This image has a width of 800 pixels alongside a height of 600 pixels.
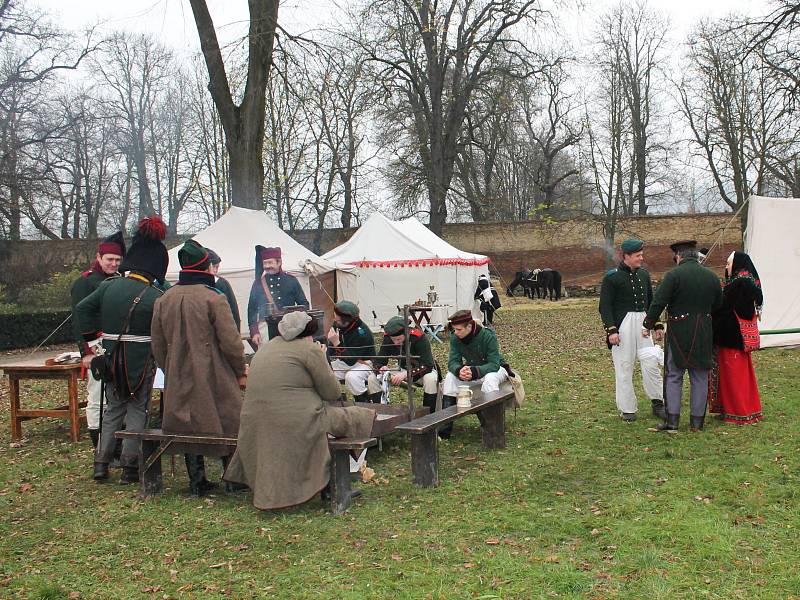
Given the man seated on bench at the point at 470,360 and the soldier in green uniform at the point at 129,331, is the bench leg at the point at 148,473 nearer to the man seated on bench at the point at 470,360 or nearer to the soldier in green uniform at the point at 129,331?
the soldier in green uniform at the point at 129,331

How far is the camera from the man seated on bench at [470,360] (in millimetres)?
6492

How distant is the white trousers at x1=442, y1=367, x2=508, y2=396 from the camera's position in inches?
255

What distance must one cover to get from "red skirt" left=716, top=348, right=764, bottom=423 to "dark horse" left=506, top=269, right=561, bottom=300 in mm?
20884

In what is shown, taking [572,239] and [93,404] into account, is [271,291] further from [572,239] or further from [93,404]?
[572,239]

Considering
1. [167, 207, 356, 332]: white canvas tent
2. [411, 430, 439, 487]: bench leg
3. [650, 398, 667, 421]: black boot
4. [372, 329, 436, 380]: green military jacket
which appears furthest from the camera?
[167, 207, 356, 332]: white canvas tent

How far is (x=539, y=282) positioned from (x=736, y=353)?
2160cm

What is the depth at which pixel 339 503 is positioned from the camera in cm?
475

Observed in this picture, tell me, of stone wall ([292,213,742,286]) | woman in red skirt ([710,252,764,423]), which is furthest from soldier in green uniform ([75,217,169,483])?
stone wall ([292,213,742,286])

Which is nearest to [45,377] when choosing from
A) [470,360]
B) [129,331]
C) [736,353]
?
[129,331]

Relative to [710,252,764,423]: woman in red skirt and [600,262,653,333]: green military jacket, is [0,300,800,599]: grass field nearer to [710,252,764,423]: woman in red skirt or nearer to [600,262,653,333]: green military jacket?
[710,252,764,423]: woman in red skirt

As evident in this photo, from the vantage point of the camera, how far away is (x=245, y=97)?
12.8 meters

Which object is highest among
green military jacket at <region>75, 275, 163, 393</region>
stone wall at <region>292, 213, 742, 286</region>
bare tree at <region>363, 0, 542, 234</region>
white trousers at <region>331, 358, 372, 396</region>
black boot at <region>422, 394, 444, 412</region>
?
bare tree at <region>363, 0, 542, 234</region>

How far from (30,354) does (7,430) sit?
333 inches

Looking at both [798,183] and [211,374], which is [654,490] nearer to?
[211,374]
